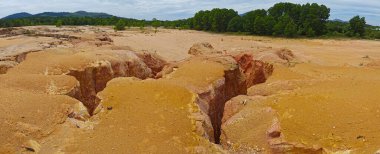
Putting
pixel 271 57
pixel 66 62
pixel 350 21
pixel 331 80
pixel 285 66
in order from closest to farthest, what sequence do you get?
pixel 331 80, pixel 66 62, pixel 285 66, pixel 271 57, pixel 350 21

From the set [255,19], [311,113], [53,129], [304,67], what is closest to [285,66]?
[304,67]

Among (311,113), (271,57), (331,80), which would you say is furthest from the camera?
(271,57)

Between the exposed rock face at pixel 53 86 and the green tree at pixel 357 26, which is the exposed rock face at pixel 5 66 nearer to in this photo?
the exposed rock face at pixel 53 86

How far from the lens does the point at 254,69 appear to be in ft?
82.9

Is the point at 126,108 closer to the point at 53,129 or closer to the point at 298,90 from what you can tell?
the point at 53,129

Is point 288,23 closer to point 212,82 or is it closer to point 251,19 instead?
point 251,19

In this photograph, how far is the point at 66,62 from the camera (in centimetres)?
2058

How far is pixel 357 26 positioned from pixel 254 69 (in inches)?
2069

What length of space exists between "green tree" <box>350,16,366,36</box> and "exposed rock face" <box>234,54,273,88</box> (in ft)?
164

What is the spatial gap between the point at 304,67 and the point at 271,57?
2.21 metres

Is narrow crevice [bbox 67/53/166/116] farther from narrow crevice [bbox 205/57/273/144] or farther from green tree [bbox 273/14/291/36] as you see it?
green tree [bbox 273/14/291/36]

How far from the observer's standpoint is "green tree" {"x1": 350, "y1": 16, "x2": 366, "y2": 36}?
71812mm

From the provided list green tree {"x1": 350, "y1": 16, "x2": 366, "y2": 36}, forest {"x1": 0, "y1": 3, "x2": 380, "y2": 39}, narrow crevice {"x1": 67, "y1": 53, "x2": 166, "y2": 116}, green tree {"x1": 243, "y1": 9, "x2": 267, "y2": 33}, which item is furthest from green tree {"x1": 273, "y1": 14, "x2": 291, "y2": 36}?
narrow crevice {"x1": 67, "y1": 53, "x2": 166, "y2": 116}

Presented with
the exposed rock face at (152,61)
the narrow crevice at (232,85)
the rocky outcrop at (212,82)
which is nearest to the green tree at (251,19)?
the exposed rock face at (152,61)
